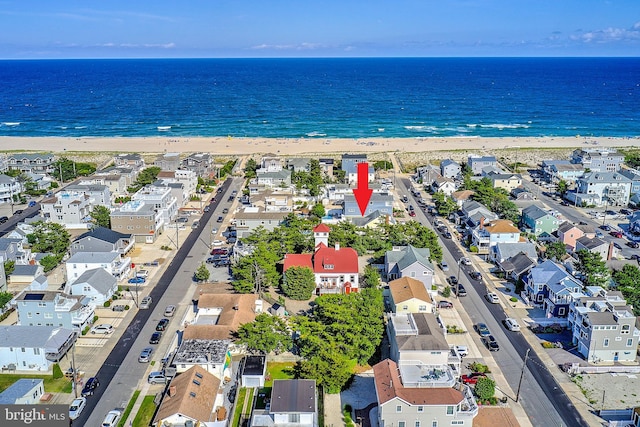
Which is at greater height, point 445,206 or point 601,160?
point 601,160

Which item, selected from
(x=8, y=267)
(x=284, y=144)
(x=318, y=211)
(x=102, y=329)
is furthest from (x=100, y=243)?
(x=284, y=144)

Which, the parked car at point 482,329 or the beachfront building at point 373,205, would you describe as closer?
the parked car at point 482,329

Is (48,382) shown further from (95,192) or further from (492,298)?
(95,192)

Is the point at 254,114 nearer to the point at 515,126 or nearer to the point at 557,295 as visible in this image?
the point at 515,126

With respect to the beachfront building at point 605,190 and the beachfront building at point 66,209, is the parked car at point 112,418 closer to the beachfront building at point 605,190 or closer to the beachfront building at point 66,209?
the beachfront building at point 66,209

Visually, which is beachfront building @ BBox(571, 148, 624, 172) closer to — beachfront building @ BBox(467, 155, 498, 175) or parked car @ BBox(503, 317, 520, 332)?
beachfront building @ BBox(467, 155, 498, 175)

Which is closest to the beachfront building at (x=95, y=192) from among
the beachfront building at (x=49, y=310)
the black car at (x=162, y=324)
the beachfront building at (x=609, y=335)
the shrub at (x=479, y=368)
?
the beachfront building at (x=49, y=310)
